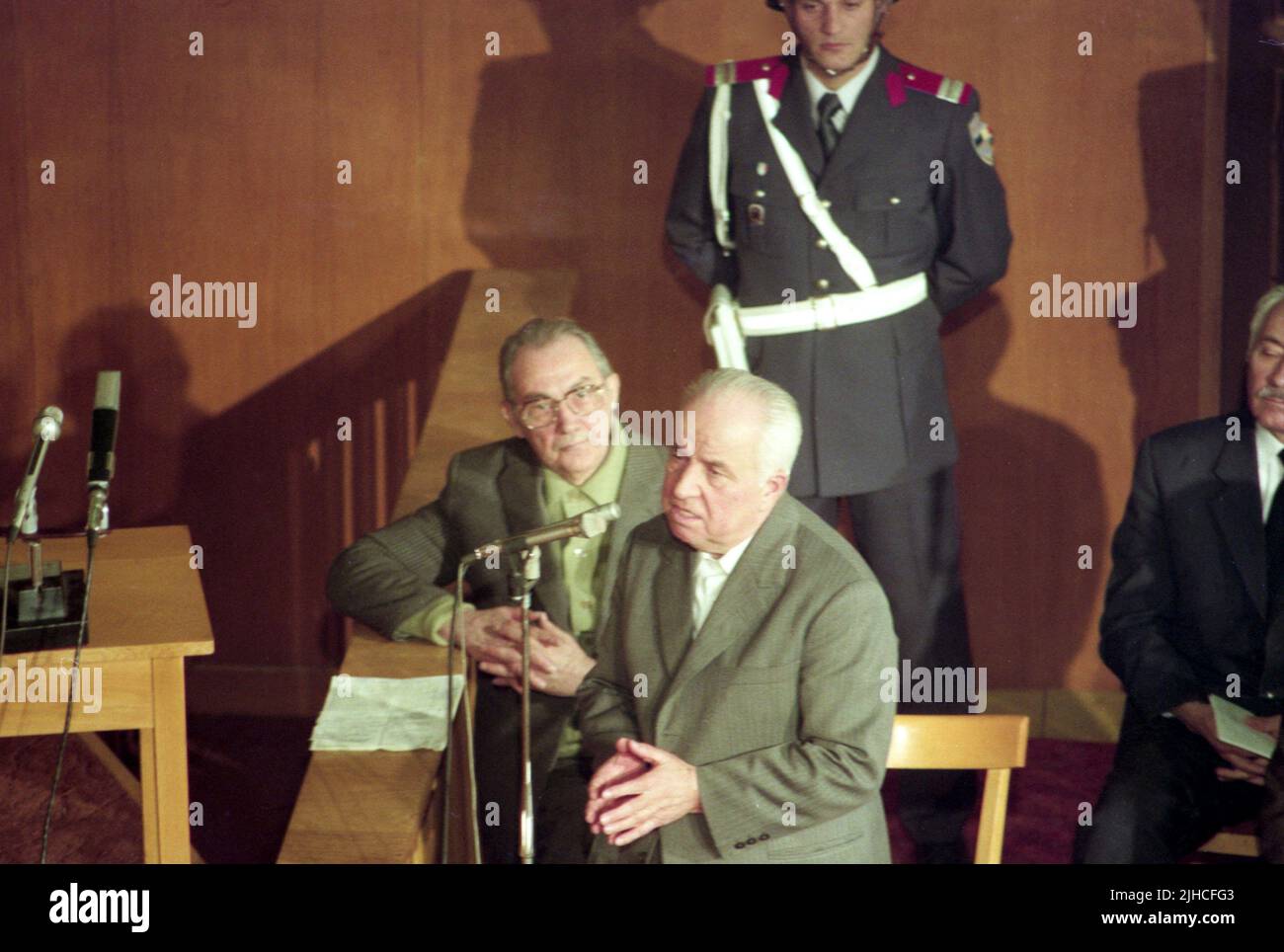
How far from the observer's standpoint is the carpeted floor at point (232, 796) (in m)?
3.20

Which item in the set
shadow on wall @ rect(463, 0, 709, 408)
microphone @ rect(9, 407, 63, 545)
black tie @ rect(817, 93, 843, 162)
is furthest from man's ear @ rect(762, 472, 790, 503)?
shadow on wall @ rect(463, 0, 709, 408)

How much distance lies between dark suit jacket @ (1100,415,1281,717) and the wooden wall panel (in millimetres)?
1168

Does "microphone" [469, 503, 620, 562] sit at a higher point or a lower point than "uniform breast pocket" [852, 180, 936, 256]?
lower

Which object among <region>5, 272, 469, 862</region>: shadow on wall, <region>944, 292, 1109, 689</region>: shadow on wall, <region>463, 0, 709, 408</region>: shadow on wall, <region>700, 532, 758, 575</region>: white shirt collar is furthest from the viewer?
<region>5, 272, 469, 862</region>: shadow on wall

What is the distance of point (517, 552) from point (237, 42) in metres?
2.51

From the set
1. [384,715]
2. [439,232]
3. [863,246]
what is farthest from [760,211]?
[384,715]

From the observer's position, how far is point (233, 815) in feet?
13.6

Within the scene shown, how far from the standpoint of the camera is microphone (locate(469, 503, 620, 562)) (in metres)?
2.31

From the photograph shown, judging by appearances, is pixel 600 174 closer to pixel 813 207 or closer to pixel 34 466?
pixel 813 207

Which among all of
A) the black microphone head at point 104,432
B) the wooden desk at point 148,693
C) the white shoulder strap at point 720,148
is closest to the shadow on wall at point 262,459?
the white shoulder strap at point 720,148

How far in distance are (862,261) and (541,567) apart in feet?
3.78

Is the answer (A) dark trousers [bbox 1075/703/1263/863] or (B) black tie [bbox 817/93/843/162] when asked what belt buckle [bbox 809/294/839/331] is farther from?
(A) dark trousers [bbox 1075/703/1263/863]
